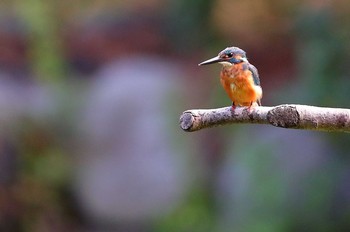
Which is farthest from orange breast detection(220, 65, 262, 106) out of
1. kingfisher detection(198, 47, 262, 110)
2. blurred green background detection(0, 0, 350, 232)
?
blurred green background detection(0, 0, 350, 232)

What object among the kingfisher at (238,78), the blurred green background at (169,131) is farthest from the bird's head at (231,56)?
the blurred green background at (169,131)

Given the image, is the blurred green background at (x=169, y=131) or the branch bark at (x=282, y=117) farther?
the blurred green background at (x=169, y=131)

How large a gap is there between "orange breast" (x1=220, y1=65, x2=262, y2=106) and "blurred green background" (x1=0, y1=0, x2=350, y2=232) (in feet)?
7.54

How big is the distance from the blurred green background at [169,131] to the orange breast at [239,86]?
7.54ft

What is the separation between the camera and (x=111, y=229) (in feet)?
16.5

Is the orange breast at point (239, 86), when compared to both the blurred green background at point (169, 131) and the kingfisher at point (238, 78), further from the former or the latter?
the blurred green background at point (169, 131)

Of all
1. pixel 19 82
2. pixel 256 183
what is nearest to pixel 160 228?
pixel 256 183

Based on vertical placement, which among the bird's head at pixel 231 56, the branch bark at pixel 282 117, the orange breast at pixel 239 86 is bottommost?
the branch bark at pixel 282 117

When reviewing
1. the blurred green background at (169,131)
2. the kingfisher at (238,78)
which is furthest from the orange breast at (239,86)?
the blurred green background at (169,131)

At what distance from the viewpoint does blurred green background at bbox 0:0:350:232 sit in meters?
3.62

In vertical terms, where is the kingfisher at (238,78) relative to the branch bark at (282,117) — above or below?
above

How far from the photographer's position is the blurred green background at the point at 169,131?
3.62 metres

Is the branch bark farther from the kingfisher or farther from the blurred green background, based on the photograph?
the blurred green background

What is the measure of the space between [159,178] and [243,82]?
3765 mm
